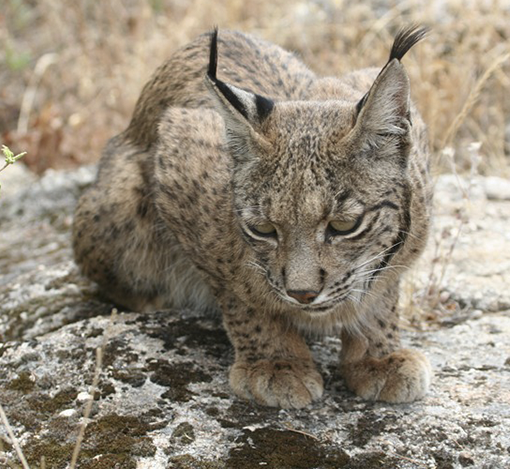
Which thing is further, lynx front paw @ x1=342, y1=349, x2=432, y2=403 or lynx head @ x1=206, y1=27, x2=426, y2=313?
lynx front paw @ x1=342, y1=349, x2=432, y2=403

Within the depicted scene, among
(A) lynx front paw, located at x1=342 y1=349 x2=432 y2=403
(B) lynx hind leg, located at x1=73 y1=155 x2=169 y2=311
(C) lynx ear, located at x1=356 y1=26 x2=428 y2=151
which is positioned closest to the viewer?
(C) lynx ear, located at x1=356 y1=26 x2=428 y2=151

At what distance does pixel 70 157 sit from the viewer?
26.3 feet

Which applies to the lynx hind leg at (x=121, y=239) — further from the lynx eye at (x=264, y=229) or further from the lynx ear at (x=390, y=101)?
the lynx ear at (x=390, y=101)

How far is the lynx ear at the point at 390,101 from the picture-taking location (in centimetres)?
298

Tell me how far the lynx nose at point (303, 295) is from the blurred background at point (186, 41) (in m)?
3.52

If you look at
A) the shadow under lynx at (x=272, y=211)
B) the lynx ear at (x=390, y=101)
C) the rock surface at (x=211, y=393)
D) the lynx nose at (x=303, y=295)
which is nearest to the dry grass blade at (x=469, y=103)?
the rock surface at (x=211, y=393)

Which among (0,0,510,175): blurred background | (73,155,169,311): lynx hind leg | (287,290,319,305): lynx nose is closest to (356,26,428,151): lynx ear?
(287,290,319,305): lynx nose

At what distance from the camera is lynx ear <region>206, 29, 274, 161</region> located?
3.16 m

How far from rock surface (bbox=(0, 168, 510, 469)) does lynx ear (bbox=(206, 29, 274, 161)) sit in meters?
0.97

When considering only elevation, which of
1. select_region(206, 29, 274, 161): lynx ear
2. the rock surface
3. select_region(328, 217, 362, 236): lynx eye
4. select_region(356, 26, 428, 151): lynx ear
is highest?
select_region(356, 26, 428, 151): lynx ear

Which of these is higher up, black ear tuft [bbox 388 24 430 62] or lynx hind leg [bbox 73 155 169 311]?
black ear tuft [bbox 388 24 430 62]

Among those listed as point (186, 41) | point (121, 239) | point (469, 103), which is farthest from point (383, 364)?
point (186, 41)

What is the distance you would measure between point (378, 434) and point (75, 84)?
7.27 metres

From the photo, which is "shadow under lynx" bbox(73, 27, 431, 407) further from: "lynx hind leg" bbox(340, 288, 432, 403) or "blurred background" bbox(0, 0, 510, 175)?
"blurred background" bbox(0, 0, 510, 175)
